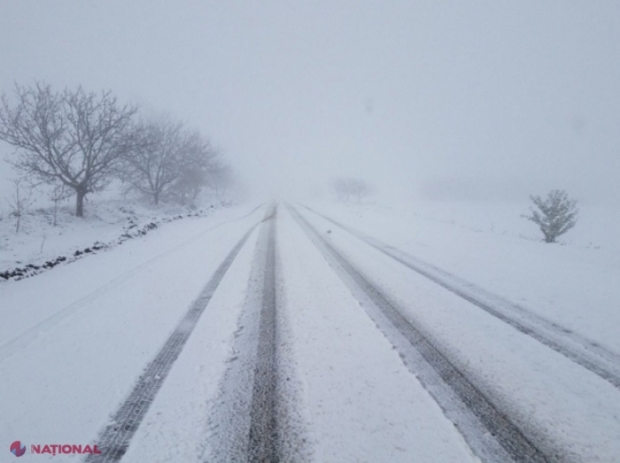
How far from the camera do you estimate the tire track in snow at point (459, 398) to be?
194cm

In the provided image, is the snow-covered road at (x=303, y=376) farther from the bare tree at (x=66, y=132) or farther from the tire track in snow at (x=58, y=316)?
the bare tree at (x=66, y=132)

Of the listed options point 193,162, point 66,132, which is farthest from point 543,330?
point 193,162

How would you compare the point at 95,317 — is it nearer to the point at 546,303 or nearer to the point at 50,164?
the point at 546,303

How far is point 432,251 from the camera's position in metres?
8.18

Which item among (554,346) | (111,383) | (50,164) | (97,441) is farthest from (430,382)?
(50,164)

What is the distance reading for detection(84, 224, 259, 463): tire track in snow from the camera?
1975mm

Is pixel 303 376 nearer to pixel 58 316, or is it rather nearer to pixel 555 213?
pixel 58 316

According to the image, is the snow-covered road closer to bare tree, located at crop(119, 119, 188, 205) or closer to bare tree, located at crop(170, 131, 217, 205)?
bare tree, located at crop(119, 119, 188, 205)

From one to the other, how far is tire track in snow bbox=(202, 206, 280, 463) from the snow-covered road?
0.01 m

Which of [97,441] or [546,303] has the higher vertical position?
[546,303]

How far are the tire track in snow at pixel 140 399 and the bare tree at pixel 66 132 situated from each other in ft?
51.5

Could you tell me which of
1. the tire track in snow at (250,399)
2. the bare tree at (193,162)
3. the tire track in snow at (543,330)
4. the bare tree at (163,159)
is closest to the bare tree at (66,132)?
the bare tree at (163,159)

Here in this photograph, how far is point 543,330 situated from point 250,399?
375cm

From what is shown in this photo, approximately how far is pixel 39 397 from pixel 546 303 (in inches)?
258
